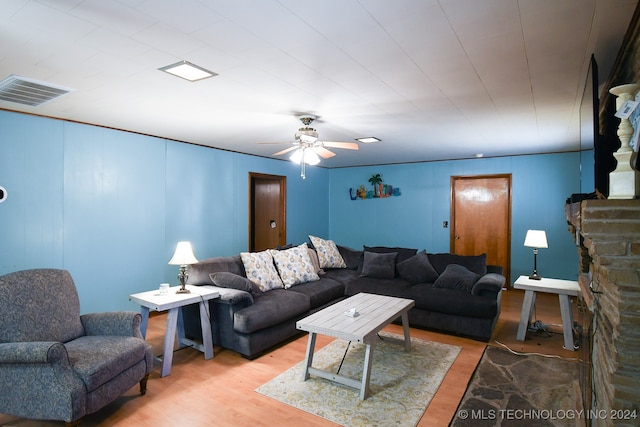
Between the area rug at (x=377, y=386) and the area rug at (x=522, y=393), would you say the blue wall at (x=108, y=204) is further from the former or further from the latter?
the area rug at (x=522, y=393)

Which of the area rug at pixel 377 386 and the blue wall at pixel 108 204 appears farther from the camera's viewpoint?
the blue wall at pixel 108 204

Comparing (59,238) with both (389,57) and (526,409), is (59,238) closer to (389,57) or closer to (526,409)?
(389,57)

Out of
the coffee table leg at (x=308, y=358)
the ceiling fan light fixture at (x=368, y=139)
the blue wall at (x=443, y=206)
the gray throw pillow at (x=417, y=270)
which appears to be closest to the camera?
the coffee table leg at (x=308, y=358)

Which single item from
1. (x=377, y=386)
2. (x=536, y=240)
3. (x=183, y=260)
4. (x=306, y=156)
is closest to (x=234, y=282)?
(x=183, y=260)

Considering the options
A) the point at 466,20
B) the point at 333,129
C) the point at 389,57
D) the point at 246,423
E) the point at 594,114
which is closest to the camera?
the point at 466,20

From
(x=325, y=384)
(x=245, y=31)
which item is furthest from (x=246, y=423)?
(x=245, y=31)

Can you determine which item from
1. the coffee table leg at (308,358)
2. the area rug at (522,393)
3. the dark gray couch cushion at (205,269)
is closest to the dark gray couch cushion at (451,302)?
the area rug at (522,393)

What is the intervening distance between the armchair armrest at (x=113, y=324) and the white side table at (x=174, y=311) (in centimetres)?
26

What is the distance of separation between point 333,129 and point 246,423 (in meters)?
3.04

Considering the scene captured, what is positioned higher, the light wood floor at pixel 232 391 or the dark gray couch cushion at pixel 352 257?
the dark gray couch cushion at pixel 352 257

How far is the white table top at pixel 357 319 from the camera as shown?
2.67 meters

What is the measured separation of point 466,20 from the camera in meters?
1.77

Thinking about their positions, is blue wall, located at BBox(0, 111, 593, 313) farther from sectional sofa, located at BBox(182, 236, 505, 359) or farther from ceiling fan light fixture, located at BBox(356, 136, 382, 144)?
ceiling fan light fixture, located at BBox(356, 136, 382, 144)

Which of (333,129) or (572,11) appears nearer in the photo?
(572,11)
